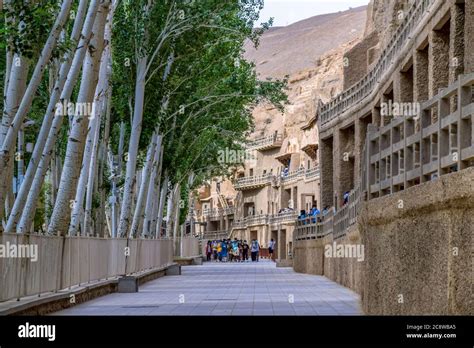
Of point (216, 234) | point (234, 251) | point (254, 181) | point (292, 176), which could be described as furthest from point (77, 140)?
point (216, 234)

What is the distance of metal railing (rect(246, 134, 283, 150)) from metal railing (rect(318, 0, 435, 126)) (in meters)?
47.9

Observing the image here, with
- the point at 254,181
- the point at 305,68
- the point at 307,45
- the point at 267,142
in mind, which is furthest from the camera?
the point at 307,45

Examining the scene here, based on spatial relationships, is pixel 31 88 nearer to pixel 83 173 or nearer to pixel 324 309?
pixel 324 309

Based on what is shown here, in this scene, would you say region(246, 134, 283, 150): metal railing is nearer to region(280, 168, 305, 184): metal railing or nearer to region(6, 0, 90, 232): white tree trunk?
region(280, 168, 305, 184): metal railing

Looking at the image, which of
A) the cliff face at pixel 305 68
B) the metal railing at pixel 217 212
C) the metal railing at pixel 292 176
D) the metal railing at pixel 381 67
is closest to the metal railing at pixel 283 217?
the metal railing at pixel 292 176

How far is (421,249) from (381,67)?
29909mm

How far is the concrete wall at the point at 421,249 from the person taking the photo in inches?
446

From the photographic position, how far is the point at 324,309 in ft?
68.4

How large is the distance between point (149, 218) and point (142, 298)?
60.8 feet

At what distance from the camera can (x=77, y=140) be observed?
901 inches

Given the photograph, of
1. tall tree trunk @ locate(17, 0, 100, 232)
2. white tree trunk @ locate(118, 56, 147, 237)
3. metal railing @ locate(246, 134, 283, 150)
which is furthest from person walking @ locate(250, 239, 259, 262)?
tall tree trunk @ locate(17, 0, 100, 232)

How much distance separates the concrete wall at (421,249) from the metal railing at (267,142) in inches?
3403

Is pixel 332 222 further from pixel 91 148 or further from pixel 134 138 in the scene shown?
pixel 91 148

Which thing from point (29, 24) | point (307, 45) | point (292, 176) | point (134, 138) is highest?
point (307, 45)
